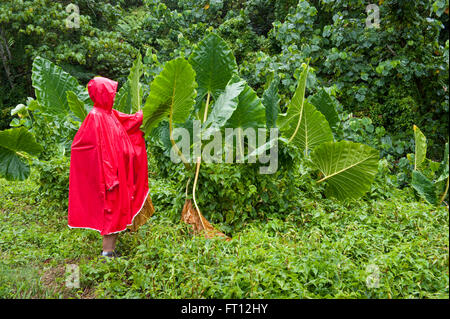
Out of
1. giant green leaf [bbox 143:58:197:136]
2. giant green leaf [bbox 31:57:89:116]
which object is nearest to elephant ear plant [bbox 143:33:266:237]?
giant green leaf [bbox 143:58:197:136]

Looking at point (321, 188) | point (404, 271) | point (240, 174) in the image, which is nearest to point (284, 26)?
point (321, 188)

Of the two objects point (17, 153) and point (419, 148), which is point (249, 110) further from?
point (17, 153)

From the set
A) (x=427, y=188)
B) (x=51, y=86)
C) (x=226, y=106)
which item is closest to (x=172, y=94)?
(x=226, y=106)

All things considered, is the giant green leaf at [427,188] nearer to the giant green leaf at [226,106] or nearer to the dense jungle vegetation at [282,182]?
the dense jungle vegetation at [282,182]

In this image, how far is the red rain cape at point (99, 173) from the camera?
282cm

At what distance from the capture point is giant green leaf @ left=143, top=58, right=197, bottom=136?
3059 millimetres

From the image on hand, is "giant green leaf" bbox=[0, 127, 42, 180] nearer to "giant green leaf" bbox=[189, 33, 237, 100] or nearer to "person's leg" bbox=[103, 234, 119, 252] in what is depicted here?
"person's leg" bbox=[103, 234, 119, 252]

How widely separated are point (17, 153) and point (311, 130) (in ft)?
10.0

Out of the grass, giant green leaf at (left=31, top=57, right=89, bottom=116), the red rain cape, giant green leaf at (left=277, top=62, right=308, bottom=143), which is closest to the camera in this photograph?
the grass

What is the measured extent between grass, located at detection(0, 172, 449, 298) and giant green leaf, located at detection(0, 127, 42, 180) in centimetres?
67

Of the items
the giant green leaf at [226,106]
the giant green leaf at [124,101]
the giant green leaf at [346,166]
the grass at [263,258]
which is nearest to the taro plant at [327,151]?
the giant green leaf at [346,166]

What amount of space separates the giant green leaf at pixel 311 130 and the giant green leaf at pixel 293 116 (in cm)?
5
